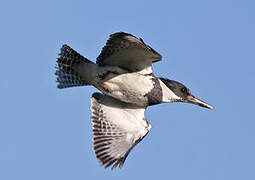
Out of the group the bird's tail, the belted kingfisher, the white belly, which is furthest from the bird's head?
the bird's tail

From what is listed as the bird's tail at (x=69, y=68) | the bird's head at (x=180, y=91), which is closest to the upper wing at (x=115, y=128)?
the bird's tail at (x=69, y=68)

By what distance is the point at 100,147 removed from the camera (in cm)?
905

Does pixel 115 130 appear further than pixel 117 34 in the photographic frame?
Yes

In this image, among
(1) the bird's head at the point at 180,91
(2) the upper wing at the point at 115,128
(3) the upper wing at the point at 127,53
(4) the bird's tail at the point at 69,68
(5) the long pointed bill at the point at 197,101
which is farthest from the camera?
(5) the long pointed bill at the point at 197,101

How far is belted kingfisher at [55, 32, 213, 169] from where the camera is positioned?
29.2 ft

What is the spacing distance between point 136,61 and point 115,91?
0.68m

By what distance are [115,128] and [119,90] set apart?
800 mm

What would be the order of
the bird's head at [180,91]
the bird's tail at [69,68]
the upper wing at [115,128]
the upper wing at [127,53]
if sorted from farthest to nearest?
the bird's head at [180,91] < the bird's tail at [69,68] < the upper wing at [115,128] < the upper wing at [127,53]

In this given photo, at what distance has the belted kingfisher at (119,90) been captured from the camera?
8891mm

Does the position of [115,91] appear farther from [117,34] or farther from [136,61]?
[117,34]

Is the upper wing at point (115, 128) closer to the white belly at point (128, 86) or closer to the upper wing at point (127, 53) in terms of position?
the white belly at point (128, 86)

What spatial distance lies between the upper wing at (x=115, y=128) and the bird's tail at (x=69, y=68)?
48 centimetres

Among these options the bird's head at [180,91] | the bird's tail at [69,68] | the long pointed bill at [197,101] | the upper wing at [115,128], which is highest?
the bird's tail at [69,68]

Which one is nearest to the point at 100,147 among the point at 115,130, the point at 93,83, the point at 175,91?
the point at 115,130
